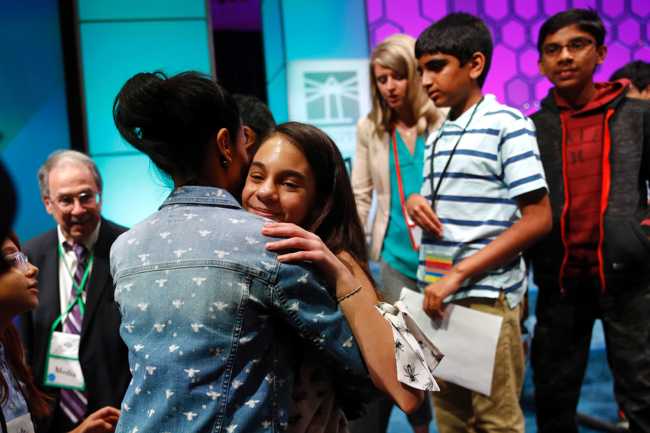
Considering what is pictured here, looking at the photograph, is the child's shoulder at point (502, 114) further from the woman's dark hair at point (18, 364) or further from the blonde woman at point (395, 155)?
the woman's dark hair at point (18, 364)

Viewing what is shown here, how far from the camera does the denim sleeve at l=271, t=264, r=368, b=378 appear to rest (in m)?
1.04

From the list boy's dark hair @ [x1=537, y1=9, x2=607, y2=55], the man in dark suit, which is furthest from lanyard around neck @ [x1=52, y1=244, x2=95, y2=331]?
boy's dark hair @ [x1=537, y1=9, x2=607, y2=55]

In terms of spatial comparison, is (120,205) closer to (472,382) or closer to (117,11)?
(117,11)

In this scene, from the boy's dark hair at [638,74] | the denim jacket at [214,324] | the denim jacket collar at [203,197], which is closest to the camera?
the denim jacket at [214,324]

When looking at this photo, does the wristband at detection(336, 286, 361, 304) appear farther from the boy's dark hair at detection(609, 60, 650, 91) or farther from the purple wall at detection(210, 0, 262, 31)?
the purple wall at detection(210, 0, 262, 31)

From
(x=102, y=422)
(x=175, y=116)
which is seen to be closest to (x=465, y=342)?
(x=102, y=422)

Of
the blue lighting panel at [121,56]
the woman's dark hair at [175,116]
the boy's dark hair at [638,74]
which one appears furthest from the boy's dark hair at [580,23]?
the blue lighting panel at [121,56]

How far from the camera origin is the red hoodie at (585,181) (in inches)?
87.0

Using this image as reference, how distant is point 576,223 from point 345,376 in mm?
1384

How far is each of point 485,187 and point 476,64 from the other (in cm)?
39

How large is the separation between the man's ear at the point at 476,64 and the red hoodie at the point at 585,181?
453 millimetres

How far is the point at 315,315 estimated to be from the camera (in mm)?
1057

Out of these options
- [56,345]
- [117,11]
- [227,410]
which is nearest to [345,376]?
[227,410]

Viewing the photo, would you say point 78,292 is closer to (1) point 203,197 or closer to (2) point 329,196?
(2) point 329,196
